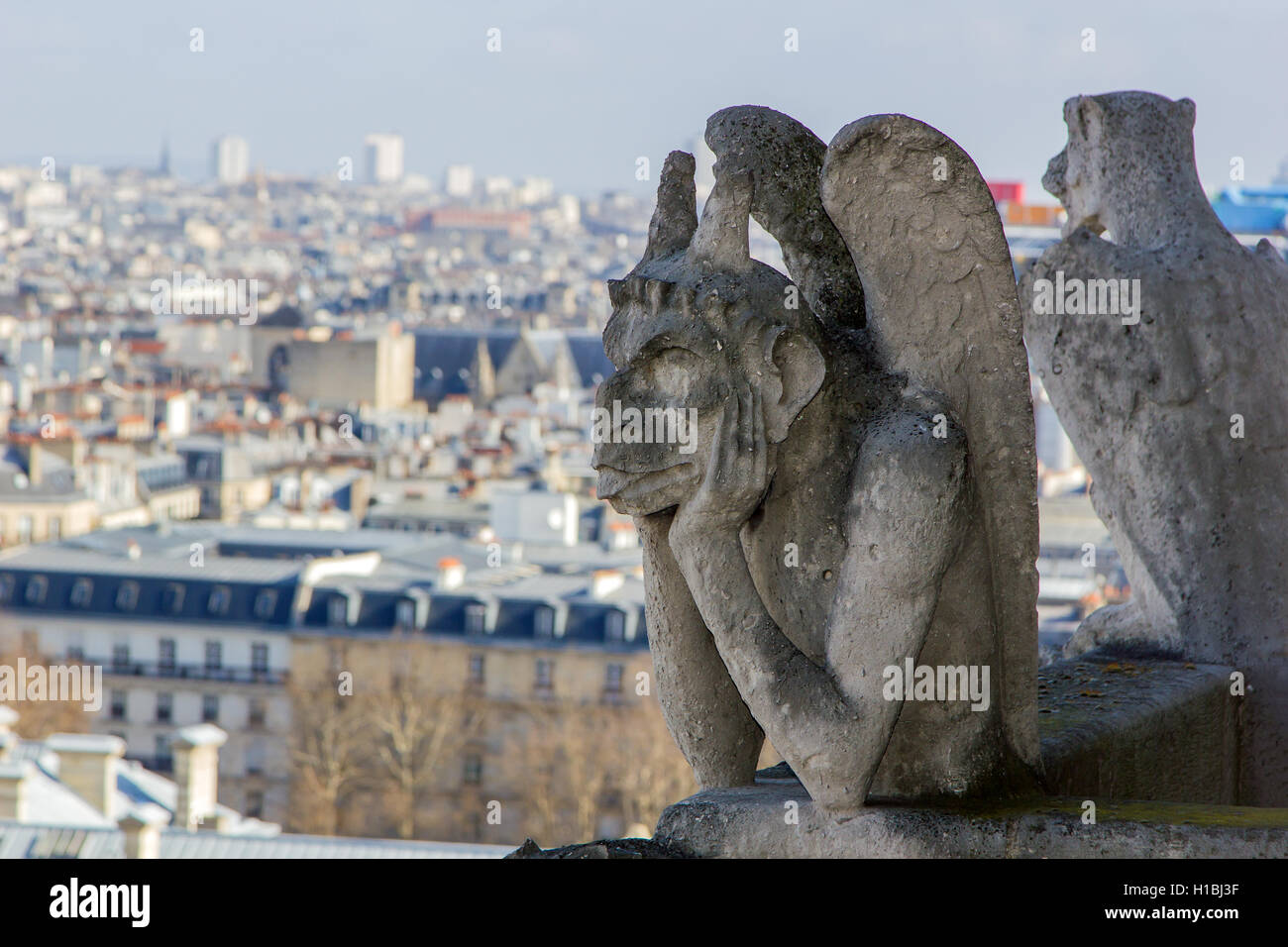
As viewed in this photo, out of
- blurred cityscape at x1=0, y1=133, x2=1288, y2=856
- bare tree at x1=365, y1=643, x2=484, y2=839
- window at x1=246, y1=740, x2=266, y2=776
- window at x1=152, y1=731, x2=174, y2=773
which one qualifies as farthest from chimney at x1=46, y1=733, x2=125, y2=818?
window at x1=152, y1=731, x2=174, y2=773

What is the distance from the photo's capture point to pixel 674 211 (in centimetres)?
281

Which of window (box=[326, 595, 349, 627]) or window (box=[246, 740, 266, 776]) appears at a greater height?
window (box=[326, 595, 349, 627])

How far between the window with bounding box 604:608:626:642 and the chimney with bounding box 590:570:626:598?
0.66 metres

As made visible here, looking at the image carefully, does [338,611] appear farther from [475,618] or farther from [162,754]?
[162,754]

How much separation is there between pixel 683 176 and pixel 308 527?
4141cm

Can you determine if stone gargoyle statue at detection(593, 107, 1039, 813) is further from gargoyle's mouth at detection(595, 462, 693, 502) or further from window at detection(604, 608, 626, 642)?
window at detection(604, 608, 626, 642)

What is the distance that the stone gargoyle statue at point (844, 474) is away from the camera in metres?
2.58

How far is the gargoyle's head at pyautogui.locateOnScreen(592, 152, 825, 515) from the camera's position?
8.48 feet

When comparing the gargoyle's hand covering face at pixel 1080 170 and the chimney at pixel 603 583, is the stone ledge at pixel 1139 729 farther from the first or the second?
the chimney at pixel 603 583

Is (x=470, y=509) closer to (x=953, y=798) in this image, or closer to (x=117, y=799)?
(x=117, y=799)

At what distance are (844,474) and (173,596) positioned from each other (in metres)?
35.4

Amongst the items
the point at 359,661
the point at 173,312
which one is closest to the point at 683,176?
the point at 359,661

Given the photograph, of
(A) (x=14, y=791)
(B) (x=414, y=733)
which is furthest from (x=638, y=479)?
(B) (x=414, y=733)

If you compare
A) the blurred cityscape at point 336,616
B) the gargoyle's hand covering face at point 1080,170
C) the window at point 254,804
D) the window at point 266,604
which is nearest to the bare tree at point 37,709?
the blurred cityscape at point 336,616
